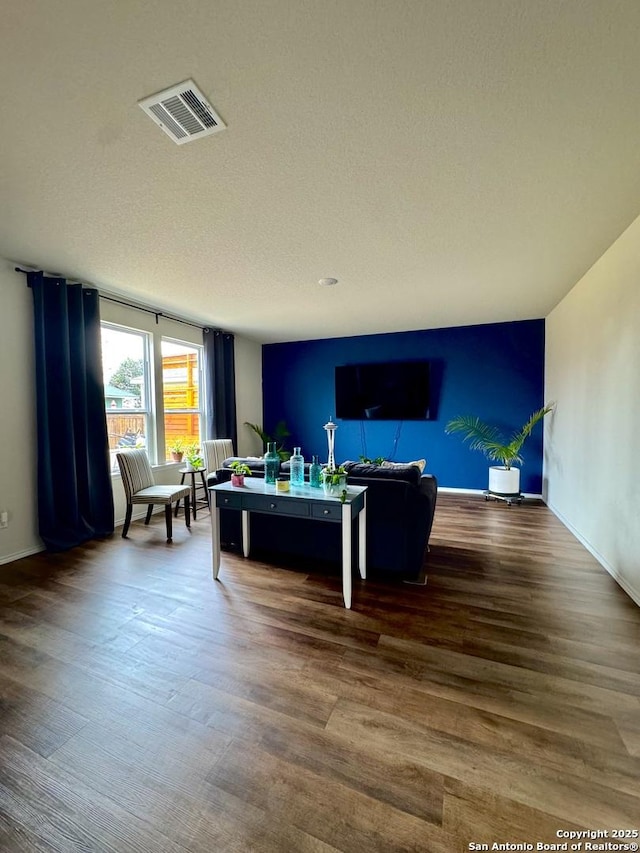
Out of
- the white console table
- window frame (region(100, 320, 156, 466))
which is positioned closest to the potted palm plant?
the white console table

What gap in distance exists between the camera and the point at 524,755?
1270 millimetres

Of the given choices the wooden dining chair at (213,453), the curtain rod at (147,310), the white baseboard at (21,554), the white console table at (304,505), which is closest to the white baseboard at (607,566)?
the white console table at (304,505)

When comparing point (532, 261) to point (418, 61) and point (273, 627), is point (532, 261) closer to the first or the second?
point (418, 61)

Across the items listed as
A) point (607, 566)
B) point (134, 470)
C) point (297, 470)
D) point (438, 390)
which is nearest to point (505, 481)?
point (438, 390)

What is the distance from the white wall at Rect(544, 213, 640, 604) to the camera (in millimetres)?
2381

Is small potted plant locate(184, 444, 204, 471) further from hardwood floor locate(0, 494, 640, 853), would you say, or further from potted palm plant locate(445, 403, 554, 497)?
potted palm plant locate(445, 403, 554, 497)

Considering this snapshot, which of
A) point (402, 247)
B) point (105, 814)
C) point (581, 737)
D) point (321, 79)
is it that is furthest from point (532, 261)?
point (105, 814)

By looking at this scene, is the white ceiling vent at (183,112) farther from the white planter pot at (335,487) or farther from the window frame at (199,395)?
the window frame at (199,395)

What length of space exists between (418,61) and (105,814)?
281cm

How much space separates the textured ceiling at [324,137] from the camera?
3.77 feet

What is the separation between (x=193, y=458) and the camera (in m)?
4.68

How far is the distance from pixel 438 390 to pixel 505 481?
5.50ft

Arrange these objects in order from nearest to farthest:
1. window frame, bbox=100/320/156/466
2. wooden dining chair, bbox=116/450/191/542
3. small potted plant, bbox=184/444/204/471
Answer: wooden dining chair, bbox=116/450/191/542 → window frame, bbox=100/320/156/466 → small potted plant, bbox=184/444/204/471

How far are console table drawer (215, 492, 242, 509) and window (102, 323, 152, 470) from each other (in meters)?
2.07
